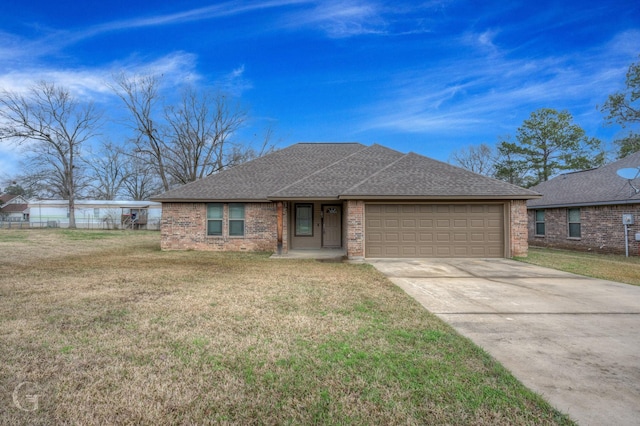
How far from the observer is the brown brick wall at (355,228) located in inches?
431

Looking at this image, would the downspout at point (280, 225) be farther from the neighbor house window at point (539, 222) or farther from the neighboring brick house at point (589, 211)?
the neighbor house window at point (539, 222)

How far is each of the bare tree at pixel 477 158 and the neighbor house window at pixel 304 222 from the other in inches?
1094

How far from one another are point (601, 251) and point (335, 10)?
1499 centimetres

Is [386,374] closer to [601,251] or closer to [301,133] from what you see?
[601,251]

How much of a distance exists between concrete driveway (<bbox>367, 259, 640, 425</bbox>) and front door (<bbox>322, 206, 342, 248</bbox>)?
601 cm

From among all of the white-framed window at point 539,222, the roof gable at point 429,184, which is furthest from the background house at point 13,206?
the white-framed window at point 539,222

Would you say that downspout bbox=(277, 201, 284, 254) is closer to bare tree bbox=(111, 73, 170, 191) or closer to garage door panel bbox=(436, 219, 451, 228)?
garage door panel bbox=(436, 219, 451, 228)

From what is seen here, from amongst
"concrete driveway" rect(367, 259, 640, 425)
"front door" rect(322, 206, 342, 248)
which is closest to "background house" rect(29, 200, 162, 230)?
"front door" rect(322, 206, 342, 248)

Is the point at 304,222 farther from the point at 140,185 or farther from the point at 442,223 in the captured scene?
the point at 140,185

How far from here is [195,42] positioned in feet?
53.4

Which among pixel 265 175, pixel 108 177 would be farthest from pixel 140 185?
pixel 265 175

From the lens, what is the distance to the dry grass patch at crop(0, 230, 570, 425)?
7.59 ft

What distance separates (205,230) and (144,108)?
21079 mm

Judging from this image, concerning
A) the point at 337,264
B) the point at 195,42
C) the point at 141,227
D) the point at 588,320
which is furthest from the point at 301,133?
the point at 588,320
